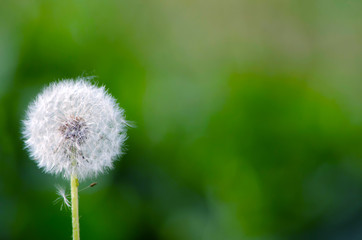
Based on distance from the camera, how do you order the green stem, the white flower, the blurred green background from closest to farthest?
the green stem → the white flower → the blurred green background

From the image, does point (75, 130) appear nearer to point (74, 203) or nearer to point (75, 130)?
point (75, 130)

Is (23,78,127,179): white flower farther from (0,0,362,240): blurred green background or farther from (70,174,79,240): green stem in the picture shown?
(0,0,362,240): blurred green background

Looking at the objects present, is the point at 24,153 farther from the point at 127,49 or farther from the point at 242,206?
the point at 242,206

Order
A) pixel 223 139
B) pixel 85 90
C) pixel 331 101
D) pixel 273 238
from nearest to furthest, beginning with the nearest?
1. pixel 85 90
2. pixel 273 238
3. pixel 223 139
4. pixel 331 101

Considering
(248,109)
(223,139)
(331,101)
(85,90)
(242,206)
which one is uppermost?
(331,101)

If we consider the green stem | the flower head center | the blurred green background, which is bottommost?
the green stem

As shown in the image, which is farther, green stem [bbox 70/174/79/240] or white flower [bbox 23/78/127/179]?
white flower [bbox 23/78/127/179]

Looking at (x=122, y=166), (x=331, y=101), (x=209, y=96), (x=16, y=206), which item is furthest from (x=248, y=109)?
(x=16, y=206)

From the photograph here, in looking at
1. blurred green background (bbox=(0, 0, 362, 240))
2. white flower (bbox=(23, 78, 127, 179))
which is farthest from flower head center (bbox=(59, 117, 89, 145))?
blurred green background (bbox=(0, 0, 362, 240))
